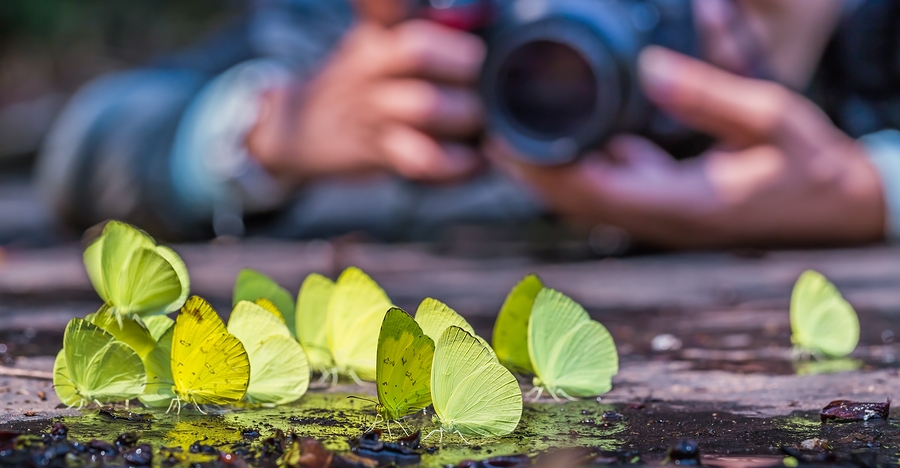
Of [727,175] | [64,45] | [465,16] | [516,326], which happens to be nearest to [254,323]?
[516,326]

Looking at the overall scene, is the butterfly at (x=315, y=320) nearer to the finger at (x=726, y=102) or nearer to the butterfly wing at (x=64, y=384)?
the butterfly wing at (x=64, y=384)

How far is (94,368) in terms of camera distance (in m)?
0.65

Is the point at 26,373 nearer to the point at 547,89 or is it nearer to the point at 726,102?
the point at 547,89

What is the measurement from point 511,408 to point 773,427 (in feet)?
0.70

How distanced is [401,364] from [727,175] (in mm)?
1963

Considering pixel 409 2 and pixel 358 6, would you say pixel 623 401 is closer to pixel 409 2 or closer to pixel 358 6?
pixel 409 2

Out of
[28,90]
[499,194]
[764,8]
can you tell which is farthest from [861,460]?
[28,90]

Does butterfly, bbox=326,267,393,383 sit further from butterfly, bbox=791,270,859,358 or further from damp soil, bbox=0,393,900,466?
butterfly, bbox=791,270,859,358

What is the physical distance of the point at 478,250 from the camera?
254 cm

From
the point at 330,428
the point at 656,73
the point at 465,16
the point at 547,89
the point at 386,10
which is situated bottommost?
the point at 330,428

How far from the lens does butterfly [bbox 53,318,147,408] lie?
24.9 inches

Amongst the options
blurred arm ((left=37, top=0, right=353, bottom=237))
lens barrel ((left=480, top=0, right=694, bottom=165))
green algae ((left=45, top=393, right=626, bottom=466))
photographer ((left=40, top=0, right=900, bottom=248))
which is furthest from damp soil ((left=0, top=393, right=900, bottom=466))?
blurred arm ((left=37, top=0, right=353, bottom=237))

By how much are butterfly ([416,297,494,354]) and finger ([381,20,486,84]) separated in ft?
5.31

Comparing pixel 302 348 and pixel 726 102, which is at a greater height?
pixel 726 102
